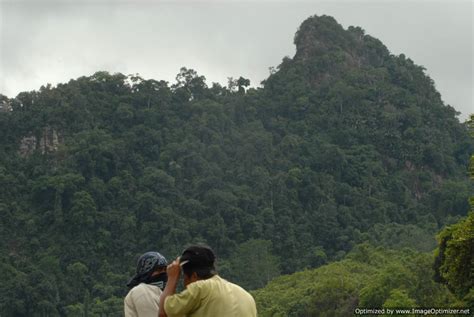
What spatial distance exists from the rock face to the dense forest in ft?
0.34

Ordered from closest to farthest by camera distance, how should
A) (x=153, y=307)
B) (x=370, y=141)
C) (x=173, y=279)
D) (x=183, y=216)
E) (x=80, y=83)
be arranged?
(x=173, y=279) → (x=153, y=307) → (x=183, y=216) → (x=80, y=83) → (x=370, y=141)

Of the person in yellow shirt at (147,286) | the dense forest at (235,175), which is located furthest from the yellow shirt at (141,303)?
the dense forest at (235,175)

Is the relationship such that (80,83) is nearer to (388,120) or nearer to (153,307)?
(388,120)

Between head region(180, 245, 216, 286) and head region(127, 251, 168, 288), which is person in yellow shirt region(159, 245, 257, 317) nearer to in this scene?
head region(180, 245, 216, 286)

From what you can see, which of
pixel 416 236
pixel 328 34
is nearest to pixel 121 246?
Answer: pixel 416 236

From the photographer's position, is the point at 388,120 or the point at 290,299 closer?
the point at 290,299

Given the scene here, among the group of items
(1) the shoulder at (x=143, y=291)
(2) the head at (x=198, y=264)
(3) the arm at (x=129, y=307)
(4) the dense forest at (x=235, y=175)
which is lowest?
(3) the arm at (x=129, y=307)

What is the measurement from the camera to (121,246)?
58.2m

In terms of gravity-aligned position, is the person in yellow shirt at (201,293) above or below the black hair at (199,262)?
below

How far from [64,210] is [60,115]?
834 centimetres

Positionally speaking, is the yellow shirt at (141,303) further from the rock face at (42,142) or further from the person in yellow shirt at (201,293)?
the rock face at (42,142)

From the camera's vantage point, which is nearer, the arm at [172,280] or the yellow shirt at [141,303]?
the arm at [172,280]

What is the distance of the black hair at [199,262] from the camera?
15.6ft

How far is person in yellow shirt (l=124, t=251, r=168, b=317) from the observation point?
5.35m
